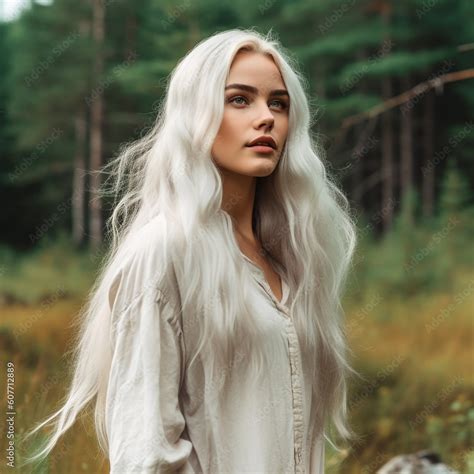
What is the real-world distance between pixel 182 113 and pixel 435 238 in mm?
5865

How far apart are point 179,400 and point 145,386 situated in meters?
0.14

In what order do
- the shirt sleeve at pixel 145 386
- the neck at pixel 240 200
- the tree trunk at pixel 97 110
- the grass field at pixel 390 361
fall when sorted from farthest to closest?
1. the tree trunk at pixel 97 110
2. the grass field at pixel 390 361
3. the neck at pixel 240 200
4. the shirt sleeve at pixel 145 386

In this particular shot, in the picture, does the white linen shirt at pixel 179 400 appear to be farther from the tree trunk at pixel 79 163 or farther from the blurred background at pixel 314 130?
the tree trunk at pixel 79 163

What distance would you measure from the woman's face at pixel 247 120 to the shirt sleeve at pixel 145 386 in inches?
14.9

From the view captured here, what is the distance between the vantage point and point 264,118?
1.89m

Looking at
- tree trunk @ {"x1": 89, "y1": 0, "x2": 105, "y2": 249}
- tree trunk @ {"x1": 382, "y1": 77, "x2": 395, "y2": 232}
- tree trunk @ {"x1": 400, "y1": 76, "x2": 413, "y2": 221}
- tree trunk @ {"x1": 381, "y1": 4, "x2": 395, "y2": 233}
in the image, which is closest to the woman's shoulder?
tree trunk @ {"x1": 89, "y1": 0, "x2": 105, "y2": 249}

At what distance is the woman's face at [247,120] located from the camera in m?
1.89

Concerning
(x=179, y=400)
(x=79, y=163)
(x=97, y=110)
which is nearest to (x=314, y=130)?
(x=97, y=110)

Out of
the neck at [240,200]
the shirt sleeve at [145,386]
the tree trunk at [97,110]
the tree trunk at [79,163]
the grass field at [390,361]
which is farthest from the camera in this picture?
the tree trunk at [79,163]

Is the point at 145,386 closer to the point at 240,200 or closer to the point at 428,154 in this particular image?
Answer: the point at 240,200

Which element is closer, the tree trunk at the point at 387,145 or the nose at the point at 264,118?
the nose at the point at 264,118

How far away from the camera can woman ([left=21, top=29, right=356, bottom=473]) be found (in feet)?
5.58

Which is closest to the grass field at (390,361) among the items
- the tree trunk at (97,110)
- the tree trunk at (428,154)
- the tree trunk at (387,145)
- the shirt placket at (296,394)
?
the tree trunk at (97,110)

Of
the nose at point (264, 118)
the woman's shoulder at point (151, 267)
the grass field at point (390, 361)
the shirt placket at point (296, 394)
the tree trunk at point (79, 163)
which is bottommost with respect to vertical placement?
the grass field at point (390, 361)
